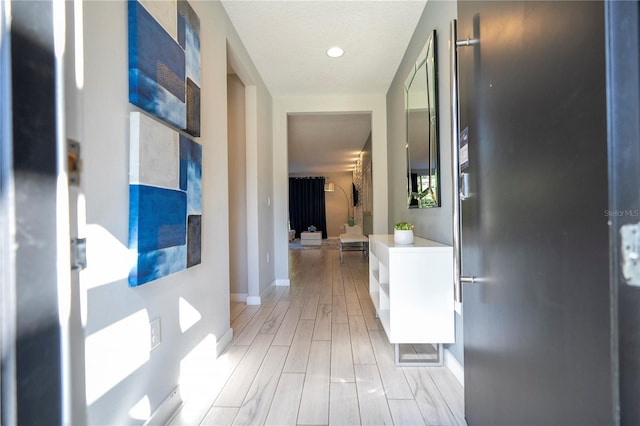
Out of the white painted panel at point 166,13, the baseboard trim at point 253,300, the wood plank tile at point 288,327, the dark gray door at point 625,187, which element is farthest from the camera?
the baseboard trim at point 253,300

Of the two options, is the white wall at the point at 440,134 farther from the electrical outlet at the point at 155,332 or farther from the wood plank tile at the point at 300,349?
the electrical outlet at the point at 155,332

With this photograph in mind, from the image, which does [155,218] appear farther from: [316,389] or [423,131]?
[423,131]

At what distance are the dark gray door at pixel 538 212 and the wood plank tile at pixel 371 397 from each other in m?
0.41

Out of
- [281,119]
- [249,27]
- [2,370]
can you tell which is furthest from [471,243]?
[281,119]

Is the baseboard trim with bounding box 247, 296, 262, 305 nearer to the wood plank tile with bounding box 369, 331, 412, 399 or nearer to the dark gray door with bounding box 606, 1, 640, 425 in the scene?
the wood plank tile with bounding box 369, 331, 412, 399

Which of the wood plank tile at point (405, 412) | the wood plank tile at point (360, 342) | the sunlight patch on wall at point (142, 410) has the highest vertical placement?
the sunlight patch on wall at point (142, 410)

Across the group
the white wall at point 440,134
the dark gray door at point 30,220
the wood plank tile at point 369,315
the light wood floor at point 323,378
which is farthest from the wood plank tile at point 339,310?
the dark gray door at point 30,220

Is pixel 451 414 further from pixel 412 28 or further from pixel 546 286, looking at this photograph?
pixel 412 28

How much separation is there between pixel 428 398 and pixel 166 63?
2075 mm

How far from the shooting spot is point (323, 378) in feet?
5.13

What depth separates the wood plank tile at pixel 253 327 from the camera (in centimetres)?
207

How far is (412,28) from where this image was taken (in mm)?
2357

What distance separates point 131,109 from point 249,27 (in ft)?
5.66

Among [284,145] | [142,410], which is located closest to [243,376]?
[142,410]
